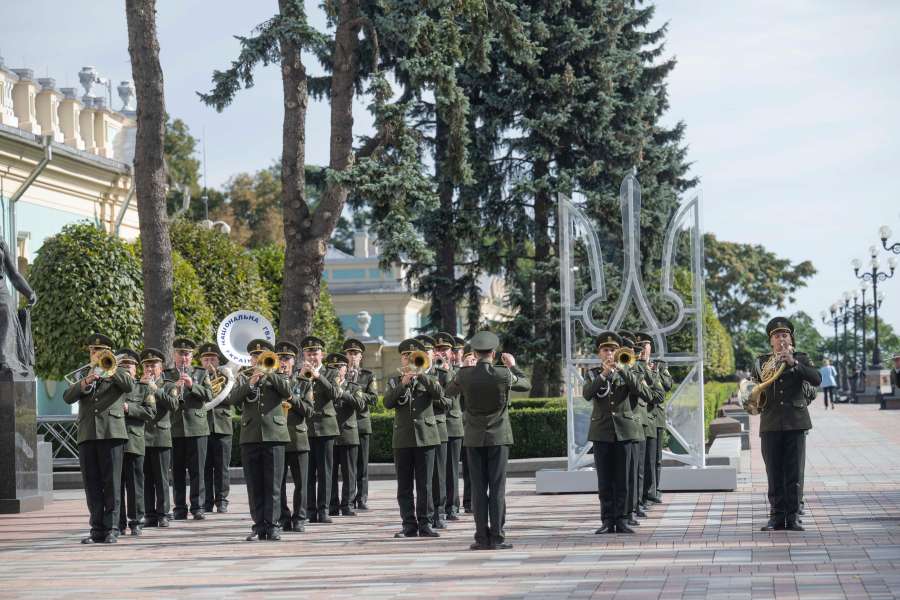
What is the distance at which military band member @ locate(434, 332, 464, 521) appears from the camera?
15.4 meters

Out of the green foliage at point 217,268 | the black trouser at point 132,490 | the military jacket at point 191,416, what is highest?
the green foliage at point 217,268

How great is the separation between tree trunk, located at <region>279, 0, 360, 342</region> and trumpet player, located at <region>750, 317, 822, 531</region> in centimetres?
1112

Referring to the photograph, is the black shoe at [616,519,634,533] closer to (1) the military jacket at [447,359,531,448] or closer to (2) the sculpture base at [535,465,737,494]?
(1) the military jacket at [447,359,531,448]

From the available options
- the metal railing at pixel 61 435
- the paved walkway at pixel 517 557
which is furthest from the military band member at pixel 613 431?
the metal railing at pixel 61 435

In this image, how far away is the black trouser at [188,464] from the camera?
56.4 ft

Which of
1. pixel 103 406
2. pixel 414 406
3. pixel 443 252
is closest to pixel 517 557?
pixel 414 406

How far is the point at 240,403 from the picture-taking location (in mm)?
14273

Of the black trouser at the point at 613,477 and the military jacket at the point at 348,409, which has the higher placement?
the military jacket at the point at 348,409

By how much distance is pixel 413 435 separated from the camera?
14.1 metres

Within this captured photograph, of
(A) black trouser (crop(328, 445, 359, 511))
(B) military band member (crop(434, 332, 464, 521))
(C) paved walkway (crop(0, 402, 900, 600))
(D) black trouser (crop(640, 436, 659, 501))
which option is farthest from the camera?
(A) black trouser (crop(328, 445, 359, 511))

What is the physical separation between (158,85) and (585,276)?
11818 mm

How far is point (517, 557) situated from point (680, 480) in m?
7.10

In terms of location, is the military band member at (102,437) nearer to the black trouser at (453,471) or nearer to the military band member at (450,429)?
the military band member at (450,429)

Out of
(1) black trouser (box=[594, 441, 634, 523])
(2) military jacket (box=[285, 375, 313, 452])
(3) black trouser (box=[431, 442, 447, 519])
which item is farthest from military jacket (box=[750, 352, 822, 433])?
(2) military jacket (box=[285, 375, 313, 452])
